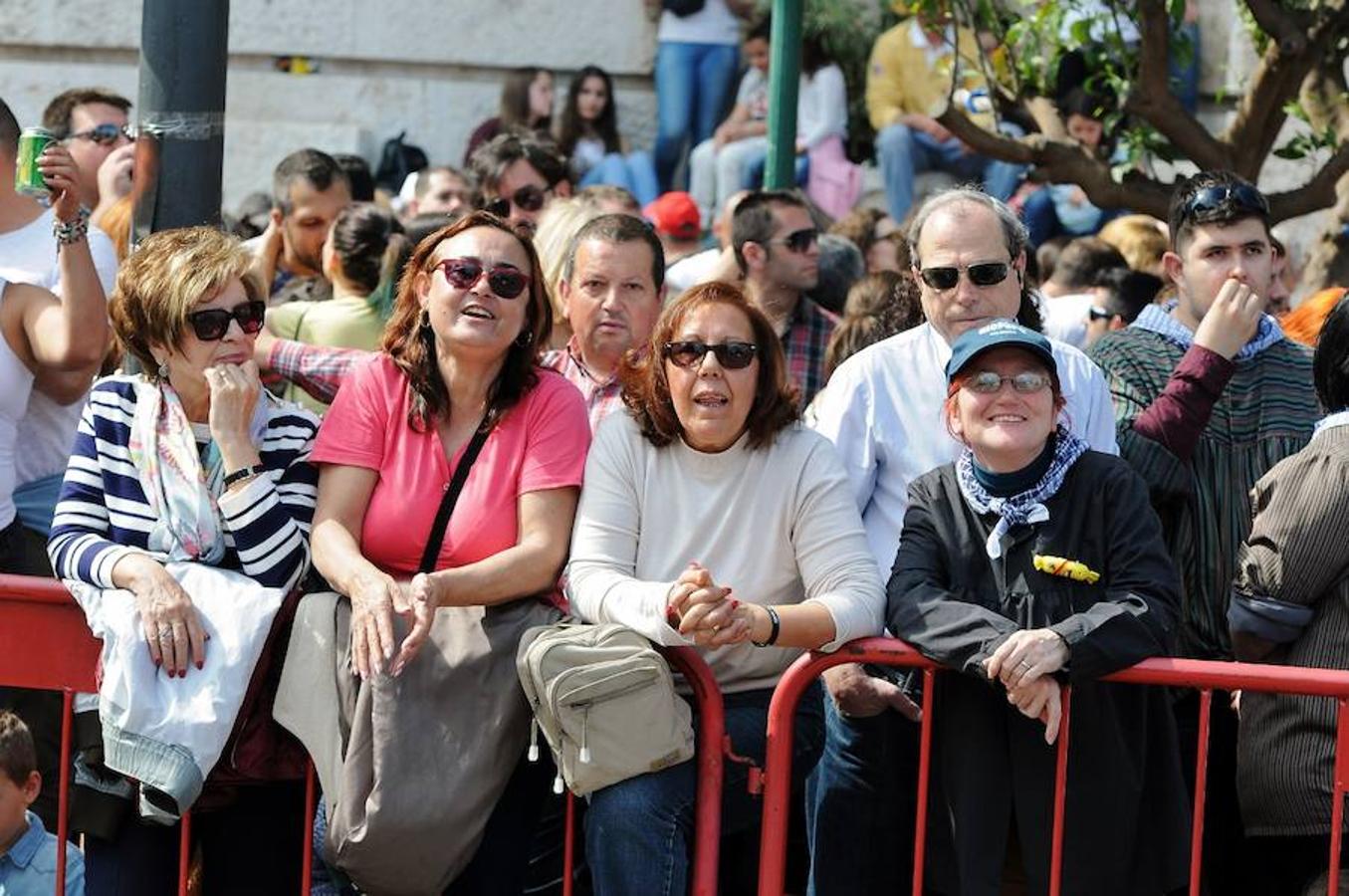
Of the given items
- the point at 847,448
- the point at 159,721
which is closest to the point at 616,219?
the point at 847,448

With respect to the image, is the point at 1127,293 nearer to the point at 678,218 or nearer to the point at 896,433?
the point at 678,218

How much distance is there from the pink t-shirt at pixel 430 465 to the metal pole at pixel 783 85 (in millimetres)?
2832

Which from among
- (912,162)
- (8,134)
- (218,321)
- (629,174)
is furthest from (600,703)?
(912,162)

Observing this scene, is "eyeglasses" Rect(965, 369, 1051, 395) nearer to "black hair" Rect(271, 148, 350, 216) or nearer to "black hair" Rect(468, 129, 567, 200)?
"black hair" Rect(271, 148, 350, 216)

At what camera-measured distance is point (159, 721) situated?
446 centimetres

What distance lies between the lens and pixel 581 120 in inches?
473

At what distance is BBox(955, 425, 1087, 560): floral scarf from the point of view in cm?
450

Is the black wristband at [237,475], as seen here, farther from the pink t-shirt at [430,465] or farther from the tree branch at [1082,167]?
the tree branch at [1082,167]

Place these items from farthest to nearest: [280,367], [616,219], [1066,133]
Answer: [1066,133]
[280,367]
[616,219]

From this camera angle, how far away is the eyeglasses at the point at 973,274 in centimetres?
499

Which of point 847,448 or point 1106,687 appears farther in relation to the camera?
point 847,448

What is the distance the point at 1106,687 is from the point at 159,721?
1.98 meters

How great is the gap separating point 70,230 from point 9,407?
0.50 meters

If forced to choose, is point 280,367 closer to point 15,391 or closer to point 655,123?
point 15,391
